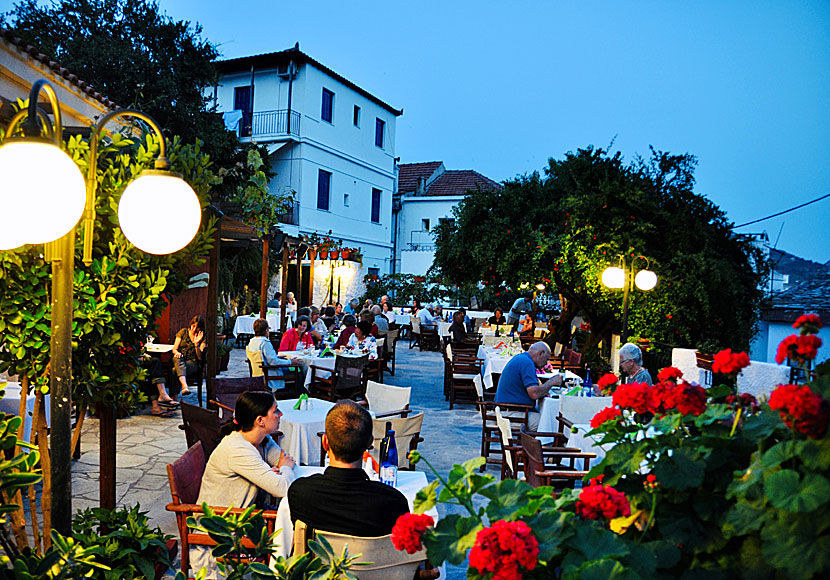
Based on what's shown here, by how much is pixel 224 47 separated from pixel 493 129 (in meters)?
129

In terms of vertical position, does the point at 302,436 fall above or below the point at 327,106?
below

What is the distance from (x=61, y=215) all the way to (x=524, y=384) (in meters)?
5.73

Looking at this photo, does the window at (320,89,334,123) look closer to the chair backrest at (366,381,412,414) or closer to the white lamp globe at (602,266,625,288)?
the white lamp globe at (602,266,625,288)

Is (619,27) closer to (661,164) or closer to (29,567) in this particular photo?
(661,164)

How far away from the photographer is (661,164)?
11594mm

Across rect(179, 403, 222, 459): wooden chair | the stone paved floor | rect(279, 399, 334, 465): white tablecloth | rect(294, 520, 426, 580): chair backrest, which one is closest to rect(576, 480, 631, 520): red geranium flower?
rect(294, 520, 426, 580): chair backrest

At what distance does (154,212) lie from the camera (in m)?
2.05

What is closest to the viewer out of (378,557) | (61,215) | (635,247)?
(61,215)

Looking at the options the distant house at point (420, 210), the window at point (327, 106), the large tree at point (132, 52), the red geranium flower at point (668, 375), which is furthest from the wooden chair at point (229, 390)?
the distant house at point (420, 210)

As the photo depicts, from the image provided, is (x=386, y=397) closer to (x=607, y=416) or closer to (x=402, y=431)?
(x=402, y=431)

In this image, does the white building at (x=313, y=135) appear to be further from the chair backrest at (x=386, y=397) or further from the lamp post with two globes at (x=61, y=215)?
the lamp post with two globes at (x=61, y=215)

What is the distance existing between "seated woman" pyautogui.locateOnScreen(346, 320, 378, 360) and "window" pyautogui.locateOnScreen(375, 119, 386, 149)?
69.7 feet

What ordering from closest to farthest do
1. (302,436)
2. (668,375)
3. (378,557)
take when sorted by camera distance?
(668,375)
(378,557)
(302,436)

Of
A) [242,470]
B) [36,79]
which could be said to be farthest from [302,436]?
[36,79]
